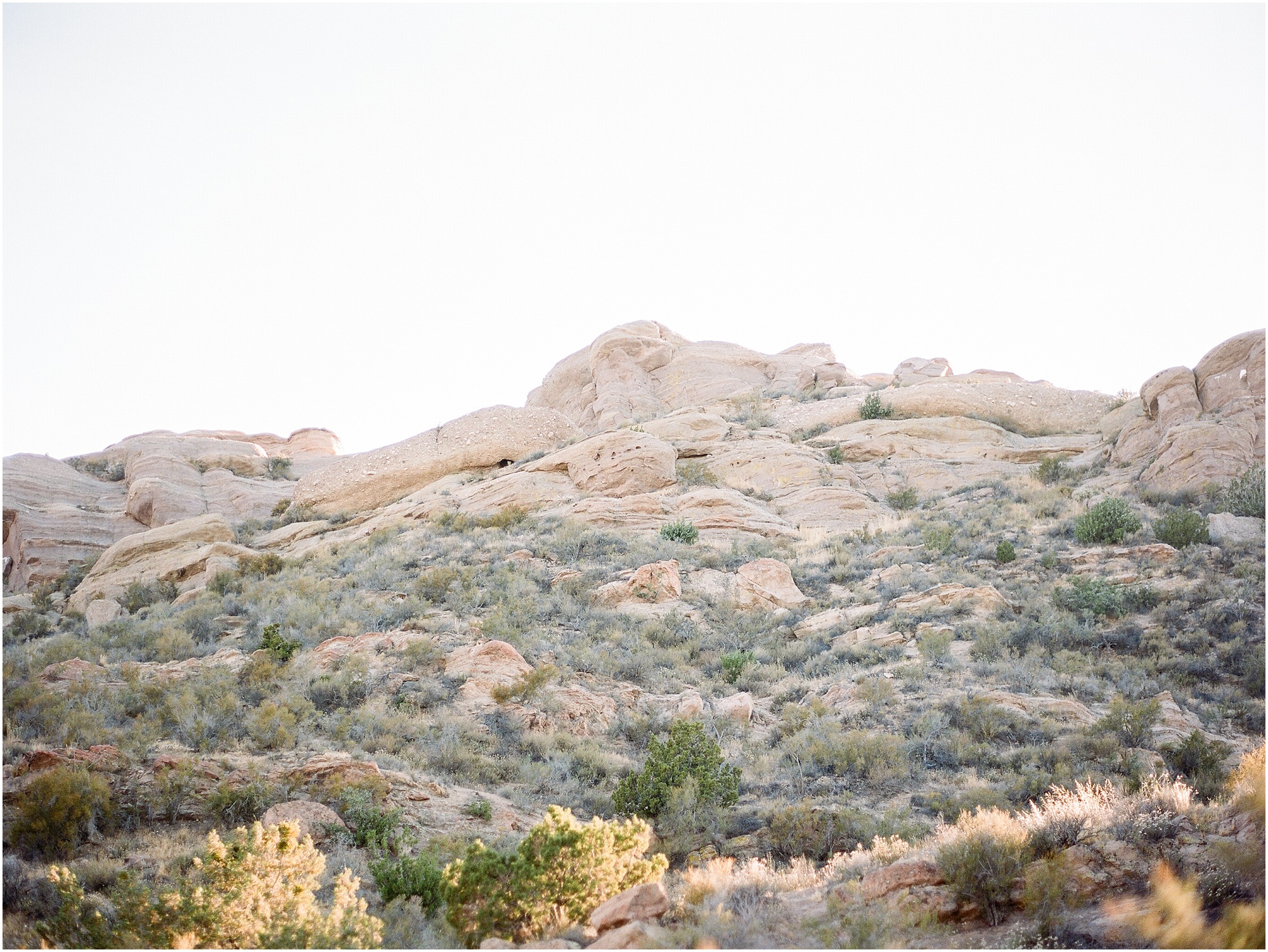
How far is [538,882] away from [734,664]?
7.17 meters

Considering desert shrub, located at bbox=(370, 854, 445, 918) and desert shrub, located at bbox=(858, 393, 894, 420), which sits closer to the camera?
desert shrub, located at bbox=(370, 854, 445, 918)

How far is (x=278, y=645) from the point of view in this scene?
1145 centimetres

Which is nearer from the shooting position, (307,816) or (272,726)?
(307,816)

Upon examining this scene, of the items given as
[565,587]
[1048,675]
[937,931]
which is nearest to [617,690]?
[565,587]

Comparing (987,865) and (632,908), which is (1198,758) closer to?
(987,865)

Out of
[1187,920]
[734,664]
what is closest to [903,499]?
[734,664]

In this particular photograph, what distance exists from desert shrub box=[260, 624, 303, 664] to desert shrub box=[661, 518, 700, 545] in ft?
26.7

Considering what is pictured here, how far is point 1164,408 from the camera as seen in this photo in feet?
60.0

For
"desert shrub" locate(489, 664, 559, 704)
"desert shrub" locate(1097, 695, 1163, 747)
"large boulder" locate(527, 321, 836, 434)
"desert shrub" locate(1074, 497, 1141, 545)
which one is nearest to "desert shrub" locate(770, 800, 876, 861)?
"desert shrub" locate(1097, 695, 1163, 747)

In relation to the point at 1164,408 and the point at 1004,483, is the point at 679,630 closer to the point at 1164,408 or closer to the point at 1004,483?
the point at 1004,483

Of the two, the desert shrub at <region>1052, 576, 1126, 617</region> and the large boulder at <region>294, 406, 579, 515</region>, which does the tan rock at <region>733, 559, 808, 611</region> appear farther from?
the large boulder at <region>294, 406, 579, 515</region>

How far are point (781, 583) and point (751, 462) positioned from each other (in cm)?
748

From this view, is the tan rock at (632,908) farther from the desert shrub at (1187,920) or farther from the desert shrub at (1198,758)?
the desert shrub at (1198,758)

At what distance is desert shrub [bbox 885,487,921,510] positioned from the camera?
66.2 ft
